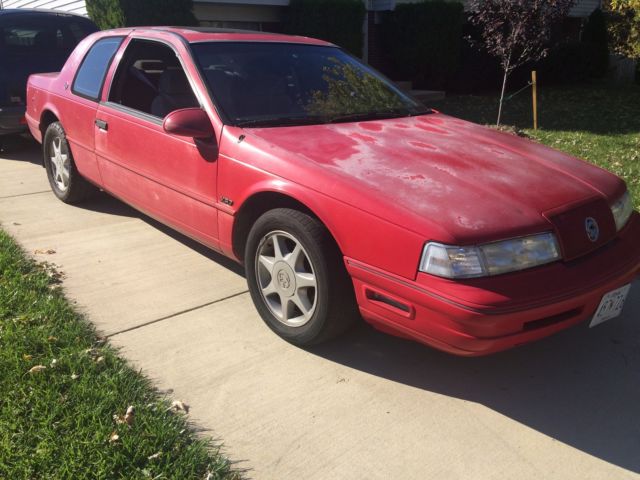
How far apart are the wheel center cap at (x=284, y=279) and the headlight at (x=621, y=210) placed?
1.66 metres

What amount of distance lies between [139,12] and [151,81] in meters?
6.47

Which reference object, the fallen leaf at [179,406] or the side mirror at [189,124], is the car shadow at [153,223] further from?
the fallen leaf at [179,406]

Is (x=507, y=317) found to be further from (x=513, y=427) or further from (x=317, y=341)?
(x=317, y=341)

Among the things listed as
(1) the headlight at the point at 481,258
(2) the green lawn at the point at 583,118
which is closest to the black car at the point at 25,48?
(1) the headlight at the point at 481,258

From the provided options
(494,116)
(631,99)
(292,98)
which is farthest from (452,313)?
(631,99)

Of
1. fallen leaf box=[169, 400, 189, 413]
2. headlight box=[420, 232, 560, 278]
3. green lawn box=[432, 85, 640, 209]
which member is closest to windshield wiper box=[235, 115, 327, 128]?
headlight box=[420, 232, 560, 278]

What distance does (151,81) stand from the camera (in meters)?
4.61

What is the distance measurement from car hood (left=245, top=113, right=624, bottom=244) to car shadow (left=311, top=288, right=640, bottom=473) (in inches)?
33.6

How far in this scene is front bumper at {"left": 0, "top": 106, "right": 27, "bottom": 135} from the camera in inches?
283

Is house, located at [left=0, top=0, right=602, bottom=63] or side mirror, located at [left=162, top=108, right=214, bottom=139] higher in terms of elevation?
house, located at [left=0, top=0, right=602, bottom=63]

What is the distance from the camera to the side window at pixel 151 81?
4133mm

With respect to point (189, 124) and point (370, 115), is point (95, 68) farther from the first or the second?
point (370, 115)

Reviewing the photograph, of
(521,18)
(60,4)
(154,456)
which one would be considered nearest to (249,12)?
(60,4)

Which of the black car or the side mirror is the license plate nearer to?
the side mirror
